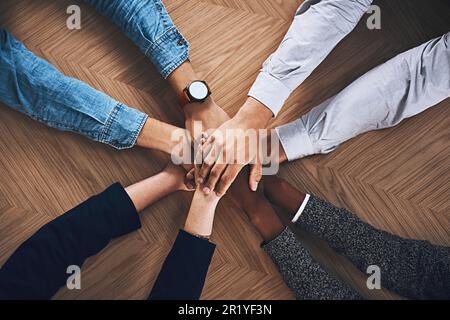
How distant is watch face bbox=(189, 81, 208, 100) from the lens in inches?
42.0

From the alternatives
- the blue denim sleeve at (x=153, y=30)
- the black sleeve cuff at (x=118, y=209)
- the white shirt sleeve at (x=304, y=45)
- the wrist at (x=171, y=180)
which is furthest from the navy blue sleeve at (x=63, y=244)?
the white shirt sleeve at (x=304, y=45)

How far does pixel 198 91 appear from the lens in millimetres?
1069

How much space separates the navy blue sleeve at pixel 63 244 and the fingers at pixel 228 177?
0.23 meters

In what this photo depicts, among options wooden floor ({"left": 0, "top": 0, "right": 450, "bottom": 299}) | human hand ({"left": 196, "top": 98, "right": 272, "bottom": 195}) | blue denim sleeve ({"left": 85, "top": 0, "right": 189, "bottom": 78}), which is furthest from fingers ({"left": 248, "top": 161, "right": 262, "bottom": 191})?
blue denim sleeve ({"left": 85, "top": 0, "right": 189, "bottom": 78})

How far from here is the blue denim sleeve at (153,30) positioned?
3.51ft

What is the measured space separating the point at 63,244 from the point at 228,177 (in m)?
0.44

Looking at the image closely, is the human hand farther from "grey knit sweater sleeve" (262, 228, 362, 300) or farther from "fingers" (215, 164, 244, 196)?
"grey knit sweater sleeve" (262, 228, 362, 300)

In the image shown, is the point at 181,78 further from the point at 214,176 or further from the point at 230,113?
the point at 214,176

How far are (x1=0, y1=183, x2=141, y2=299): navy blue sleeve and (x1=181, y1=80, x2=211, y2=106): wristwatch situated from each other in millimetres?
298

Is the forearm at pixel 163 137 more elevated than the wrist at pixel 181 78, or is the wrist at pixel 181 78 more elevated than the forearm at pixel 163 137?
the wrist at pixel 181 78

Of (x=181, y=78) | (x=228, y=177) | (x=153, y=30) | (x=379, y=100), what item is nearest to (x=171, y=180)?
(x=228, y=177)

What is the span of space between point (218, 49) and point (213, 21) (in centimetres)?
8

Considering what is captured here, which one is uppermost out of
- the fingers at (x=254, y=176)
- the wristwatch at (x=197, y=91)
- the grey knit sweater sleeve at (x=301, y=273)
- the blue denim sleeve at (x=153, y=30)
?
the blue denim sleeve at (x=153, y=30)

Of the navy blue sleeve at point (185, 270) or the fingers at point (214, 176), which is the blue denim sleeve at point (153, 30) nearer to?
the fingers at point (214, 176)
